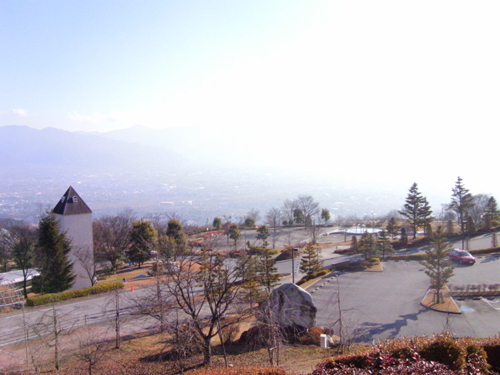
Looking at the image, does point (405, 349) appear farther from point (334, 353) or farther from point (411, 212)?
point (411, 212)

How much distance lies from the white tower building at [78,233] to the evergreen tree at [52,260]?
3.69 ft

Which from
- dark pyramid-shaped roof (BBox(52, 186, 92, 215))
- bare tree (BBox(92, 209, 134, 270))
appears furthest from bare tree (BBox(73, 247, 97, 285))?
bare tree (BBox(92, 209, 134, 270))

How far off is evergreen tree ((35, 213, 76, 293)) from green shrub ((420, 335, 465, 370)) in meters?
18.3

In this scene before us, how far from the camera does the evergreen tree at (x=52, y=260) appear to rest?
18.8m

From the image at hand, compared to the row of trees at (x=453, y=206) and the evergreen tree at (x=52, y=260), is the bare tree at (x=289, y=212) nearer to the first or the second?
the row of trees at (x=453, y=206)

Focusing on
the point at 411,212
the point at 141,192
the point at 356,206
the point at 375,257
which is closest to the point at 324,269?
the point at 375,257

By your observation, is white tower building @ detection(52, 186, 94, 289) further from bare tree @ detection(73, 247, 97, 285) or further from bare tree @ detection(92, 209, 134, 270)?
bare tree @ detection(92, 209, 134, 270)

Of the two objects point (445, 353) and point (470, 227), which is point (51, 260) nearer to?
point (445, 353)

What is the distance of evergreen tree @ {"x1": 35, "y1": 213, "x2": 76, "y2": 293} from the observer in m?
18.8

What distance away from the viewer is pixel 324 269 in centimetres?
2128

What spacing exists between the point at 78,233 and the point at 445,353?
21.1 meters

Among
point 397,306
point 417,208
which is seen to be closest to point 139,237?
point 397,306

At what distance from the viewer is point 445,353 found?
5898 mm

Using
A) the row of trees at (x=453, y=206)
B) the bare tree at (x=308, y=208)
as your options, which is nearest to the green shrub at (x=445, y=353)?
the row of trees at (x=453, y=206)
